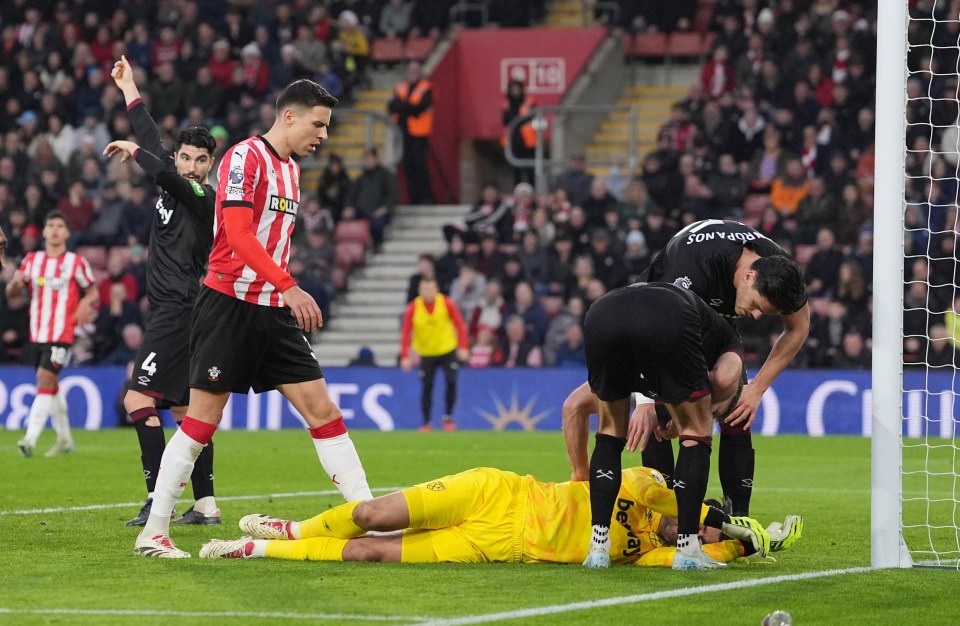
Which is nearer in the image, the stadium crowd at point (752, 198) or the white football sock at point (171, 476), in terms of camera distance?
the white football sock at point (171, 476)

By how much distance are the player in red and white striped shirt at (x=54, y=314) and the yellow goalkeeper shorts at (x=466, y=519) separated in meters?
9.00

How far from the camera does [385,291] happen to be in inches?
959

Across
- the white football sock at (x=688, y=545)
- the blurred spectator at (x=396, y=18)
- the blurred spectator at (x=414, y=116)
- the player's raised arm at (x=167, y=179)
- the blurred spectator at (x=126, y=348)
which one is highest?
the blurred spectator at (x=396, y=18)

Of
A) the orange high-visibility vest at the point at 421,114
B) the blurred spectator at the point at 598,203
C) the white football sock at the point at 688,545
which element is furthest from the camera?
the orange high-visibility vest at the point at 421,114

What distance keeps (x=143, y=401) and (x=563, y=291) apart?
12683 millimetres

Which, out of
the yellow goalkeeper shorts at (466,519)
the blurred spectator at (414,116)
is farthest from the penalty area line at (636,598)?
the blurred spectator at (414,116)

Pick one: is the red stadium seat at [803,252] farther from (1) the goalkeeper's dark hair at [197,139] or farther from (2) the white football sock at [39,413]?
(1) the goalkeeper's dark hair at [197,139]

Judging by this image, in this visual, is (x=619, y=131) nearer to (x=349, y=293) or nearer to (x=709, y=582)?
(x=349, y=293)

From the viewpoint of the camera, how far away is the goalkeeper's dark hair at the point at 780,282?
712cm

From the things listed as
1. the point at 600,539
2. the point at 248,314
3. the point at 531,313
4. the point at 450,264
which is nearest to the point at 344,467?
the point at 248,314

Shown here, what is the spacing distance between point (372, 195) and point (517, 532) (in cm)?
1745

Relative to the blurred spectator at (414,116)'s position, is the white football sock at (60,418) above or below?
below

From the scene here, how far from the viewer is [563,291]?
70.5 feet

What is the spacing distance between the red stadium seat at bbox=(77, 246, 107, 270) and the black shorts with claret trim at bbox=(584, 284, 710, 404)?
696 inches
